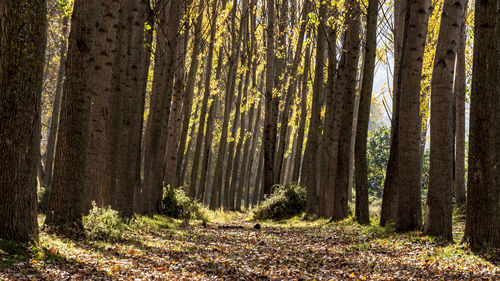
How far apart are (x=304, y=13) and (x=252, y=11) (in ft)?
10.3

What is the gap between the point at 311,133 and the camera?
17734 millimetres

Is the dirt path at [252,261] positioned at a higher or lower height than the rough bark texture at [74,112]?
lower

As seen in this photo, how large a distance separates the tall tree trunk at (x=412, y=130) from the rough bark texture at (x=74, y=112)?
6893 millimetres

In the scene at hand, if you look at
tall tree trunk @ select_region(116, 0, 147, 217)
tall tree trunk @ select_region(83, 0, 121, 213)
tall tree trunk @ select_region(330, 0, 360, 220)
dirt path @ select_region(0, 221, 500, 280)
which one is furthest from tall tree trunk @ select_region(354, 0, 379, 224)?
tall tree trunk @ select_region(83, 0, 121, 213)

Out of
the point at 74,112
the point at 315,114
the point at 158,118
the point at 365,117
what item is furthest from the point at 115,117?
the point at 315,114

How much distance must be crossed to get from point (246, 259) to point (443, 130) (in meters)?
4.68

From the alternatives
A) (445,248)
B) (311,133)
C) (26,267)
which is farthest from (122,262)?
(311,133)

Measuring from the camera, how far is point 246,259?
8.53 m

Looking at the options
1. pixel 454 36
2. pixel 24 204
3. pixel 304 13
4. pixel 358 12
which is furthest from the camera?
pixel 304 13

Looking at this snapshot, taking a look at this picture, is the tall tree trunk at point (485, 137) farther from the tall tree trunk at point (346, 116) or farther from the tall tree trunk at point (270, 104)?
the tall tree trunk at point (270, 104)

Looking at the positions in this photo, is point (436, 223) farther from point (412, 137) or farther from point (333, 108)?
point (333, 108)

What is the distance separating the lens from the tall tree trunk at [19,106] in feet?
18.9

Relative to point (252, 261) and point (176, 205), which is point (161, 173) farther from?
point (252, 261)

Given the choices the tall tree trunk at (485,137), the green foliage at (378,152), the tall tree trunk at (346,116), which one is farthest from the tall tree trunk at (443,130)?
the green foliage at (378,152)
